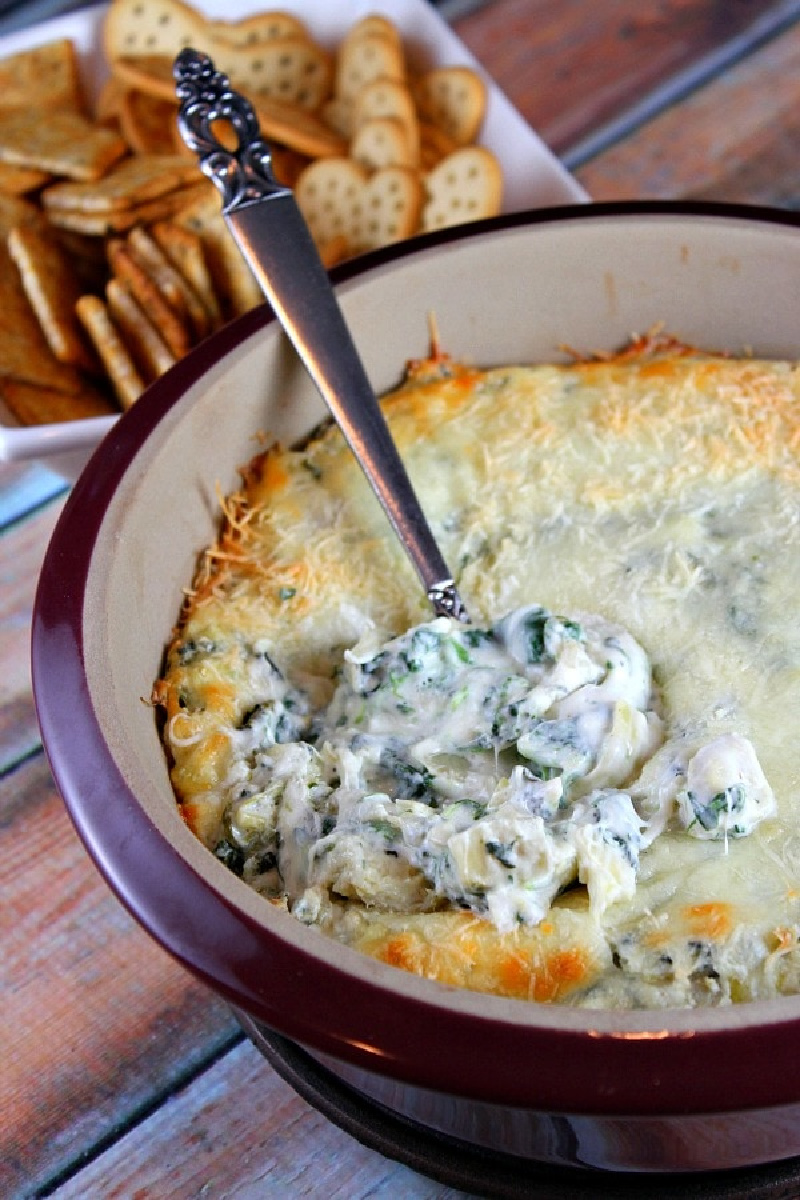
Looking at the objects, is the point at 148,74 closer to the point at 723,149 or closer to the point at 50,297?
the point at 50,297

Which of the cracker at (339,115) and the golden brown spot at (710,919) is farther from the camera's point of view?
the cracker at (339,115)

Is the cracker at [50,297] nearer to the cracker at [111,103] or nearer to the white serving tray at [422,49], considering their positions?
the cracker at [111,103]

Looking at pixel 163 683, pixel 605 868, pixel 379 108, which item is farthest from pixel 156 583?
pixel 379 108

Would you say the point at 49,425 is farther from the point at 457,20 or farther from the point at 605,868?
the point at 457,20

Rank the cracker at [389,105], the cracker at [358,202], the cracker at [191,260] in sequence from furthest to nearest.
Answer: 1. the cracker at [389,105]
2. the cracker at [358,202]
3. the cracker at [191,260]

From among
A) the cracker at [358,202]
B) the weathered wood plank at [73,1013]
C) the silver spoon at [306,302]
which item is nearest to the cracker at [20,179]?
the cracker at [358,202]

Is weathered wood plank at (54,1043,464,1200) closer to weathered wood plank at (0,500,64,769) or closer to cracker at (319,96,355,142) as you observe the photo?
weathered wood plank at (0,500,64,769)

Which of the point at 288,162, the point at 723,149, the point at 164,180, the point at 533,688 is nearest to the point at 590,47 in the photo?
the point at 723,149
